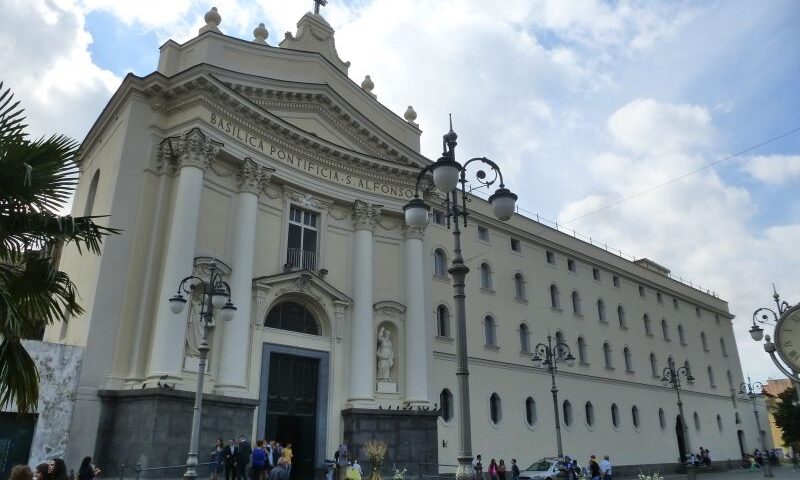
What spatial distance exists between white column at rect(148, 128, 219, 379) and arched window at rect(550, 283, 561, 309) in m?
23.6

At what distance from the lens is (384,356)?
24.6 meters

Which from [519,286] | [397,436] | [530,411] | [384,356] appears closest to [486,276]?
[519,286]

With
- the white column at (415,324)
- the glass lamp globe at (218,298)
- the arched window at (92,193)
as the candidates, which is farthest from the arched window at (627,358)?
the arched window at (92,193)

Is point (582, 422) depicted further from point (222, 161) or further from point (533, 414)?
point (222, 161)

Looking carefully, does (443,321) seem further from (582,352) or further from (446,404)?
(582,352)

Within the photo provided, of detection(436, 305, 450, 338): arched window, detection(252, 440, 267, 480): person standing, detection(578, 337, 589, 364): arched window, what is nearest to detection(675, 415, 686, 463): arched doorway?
detection(578, 337, 589, 364): arched window

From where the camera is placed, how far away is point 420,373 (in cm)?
2481

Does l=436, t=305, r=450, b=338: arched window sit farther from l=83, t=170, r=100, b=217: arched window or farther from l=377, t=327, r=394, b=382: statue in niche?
l=83, t=170, r=100, b=217: arched window

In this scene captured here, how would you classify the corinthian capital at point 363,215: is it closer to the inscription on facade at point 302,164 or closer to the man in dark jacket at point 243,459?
the inscription on facade at point 302,164

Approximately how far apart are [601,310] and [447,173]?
34541 millimetres

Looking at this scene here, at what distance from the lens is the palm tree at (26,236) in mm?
8203

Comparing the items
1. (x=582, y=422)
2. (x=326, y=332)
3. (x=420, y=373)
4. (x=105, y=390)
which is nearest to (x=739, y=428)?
(x=582, y=422)

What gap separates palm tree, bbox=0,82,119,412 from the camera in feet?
26.9

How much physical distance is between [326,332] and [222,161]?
761 cm
